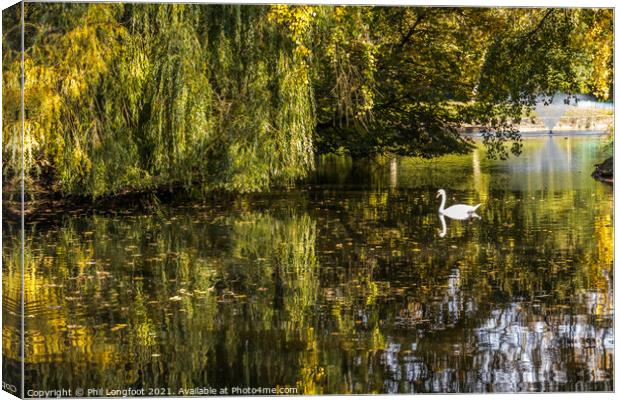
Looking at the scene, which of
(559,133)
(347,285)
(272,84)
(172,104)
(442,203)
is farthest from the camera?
(172,104)

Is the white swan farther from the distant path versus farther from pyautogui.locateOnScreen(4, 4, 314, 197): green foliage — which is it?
pyautogui.locateOnScreen(4, 4, 314, 197): green foliage

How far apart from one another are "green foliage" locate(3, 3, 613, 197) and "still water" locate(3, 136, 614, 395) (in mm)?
292

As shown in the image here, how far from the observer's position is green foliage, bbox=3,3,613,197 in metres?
8.96

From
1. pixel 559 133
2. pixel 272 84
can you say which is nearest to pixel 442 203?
pixel 559 133

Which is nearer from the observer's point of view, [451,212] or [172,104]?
[451,212]

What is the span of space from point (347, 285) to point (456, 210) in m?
0.99

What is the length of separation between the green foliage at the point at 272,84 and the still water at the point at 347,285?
0.29 metres

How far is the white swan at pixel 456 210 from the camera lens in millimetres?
8992

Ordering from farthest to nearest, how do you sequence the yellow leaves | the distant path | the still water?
1. the distant path
2. the yellow leaves
3. the still water

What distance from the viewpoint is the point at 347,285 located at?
874 centimetres

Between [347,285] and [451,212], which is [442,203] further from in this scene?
[347,285]

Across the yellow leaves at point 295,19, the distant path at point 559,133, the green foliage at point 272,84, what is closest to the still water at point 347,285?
the distant path at point 559,133

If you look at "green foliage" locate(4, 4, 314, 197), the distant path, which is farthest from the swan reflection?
"green foliage" locate(4, 4, 314, 197)

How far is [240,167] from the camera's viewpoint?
9586 mm
